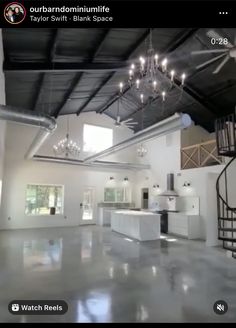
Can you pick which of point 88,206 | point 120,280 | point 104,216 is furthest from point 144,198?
point 120,280

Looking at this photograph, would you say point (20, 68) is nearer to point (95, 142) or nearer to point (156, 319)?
point (156, 319)

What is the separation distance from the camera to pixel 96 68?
5824 mm

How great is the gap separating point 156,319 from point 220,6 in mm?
2863

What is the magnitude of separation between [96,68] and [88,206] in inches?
289

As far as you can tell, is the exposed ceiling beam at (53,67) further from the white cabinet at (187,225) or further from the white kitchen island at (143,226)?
the white cabinet at (187,225)

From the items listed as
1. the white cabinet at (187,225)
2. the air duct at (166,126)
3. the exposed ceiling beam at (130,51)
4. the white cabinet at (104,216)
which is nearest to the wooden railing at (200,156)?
the white cabinet at (187,225)

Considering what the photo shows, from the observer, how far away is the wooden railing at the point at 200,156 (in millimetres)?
8156

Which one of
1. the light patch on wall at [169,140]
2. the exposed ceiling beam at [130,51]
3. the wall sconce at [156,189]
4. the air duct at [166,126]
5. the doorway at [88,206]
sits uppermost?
the exposed ceiling beam at [130,51]

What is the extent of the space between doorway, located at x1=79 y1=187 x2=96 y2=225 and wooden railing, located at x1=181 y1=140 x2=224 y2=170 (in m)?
4.70

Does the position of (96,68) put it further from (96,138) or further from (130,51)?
(96,138)

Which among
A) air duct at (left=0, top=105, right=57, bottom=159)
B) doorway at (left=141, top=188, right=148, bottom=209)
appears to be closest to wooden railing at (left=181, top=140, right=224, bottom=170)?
doorway at (left=141, top=188, right=148, bottom=209)

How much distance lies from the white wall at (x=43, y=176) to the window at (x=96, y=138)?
0.91 feet

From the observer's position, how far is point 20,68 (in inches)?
204

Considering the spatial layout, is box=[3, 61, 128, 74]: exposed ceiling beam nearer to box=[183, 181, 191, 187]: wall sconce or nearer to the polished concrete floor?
the polished concrete floor
